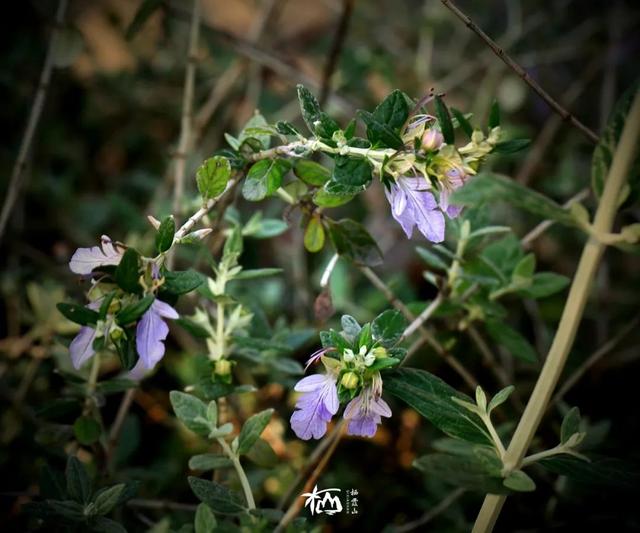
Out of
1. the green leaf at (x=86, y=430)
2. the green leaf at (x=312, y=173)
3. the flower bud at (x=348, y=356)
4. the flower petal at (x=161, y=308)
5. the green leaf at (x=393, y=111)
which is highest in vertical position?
the green leaf at (x=312, y=173)

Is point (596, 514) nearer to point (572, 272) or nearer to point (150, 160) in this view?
point (572, 272)

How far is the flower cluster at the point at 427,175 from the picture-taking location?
57 cm

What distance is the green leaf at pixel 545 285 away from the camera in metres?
0.83

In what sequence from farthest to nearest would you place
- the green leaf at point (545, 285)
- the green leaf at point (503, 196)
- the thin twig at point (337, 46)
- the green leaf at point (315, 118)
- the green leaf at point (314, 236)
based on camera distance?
the thin twig at point (337, 46), the green leaf at point (545, 285), the green leaf at point (314, 236), the green leaf at point (315, 118), the green leaf at point (503, 196)

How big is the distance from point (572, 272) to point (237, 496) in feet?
4.08

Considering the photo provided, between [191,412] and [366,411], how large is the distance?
22 cm

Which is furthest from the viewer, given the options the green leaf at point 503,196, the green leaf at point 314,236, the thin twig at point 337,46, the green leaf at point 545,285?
the thin twig at point 337,46

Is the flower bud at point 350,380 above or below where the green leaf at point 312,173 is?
below

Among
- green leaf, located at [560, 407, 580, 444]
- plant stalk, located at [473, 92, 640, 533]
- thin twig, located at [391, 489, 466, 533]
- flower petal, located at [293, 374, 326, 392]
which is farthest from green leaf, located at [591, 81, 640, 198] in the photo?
thin twig, located at [391, 489, 466, 533]

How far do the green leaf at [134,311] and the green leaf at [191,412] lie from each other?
149 mm

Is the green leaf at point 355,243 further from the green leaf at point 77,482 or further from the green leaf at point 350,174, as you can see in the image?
the green leaf at point 77,482

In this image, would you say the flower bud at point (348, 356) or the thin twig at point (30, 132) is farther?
the thin twig at point (30, 132)

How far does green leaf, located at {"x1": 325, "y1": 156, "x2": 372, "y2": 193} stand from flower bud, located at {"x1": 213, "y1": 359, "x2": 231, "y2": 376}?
0.92 feet

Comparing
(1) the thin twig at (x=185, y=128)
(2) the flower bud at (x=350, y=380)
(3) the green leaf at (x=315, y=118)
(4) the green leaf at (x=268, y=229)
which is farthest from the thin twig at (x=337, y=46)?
(2) the flower bud at (x=350, y=380)
